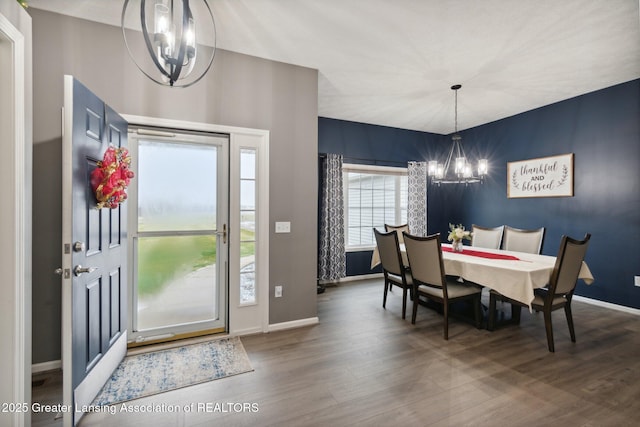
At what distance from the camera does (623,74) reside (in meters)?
3.31

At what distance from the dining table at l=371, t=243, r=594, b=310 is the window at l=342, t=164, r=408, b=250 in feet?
6.83

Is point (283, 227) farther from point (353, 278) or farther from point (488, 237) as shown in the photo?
point (488, 237)

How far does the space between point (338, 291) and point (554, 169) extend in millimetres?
3691

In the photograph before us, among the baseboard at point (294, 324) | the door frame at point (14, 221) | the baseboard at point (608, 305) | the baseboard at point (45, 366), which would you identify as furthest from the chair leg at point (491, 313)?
the baseboard at point (45, 366)

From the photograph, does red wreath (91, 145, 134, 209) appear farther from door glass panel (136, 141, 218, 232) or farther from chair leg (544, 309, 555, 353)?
chair leg (544, 309, 555, 353)

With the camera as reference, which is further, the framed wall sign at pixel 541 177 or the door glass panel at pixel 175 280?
the framed wall sign at pixel 541 177

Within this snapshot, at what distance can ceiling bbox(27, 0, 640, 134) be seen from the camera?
223 cm

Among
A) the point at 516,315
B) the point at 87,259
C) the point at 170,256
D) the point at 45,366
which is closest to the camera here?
the point at 87,259

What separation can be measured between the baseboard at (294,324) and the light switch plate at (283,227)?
981mm

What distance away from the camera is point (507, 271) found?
2.65 metres

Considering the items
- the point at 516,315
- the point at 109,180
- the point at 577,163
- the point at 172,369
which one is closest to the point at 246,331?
the point at 172,369

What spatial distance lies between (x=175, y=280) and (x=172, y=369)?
824mm

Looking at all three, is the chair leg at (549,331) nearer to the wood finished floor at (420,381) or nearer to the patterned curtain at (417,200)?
the wood finished floor at (420,381)

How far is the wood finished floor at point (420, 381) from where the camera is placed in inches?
69.6
